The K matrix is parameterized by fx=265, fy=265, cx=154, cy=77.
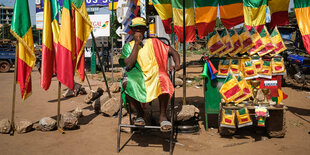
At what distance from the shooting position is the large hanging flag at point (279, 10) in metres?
4.95

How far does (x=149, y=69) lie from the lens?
12.8 feet

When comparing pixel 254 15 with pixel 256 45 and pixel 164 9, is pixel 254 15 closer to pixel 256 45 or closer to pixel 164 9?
pixel 256 45

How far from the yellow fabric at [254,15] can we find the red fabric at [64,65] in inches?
126

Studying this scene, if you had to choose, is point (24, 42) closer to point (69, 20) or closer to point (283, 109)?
point (69, 20)

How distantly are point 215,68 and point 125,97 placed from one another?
159 centimetres

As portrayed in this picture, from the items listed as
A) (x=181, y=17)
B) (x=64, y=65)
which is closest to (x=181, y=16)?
(x=181, y=17)

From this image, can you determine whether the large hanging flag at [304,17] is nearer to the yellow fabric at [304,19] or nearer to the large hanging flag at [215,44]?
the yellow fabric at [304,19]

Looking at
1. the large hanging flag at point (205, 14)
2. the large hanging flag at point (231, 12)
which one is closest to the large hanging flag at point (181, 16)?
the large hanging flag at point (205, 14)

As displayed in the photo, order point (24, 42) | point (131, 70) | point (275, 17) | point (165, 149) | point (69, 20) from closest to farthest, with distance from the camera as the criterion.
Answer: point (165, 149) → point (131, 70) → point (24, 42) → point (69, 20) → point (275, 17)

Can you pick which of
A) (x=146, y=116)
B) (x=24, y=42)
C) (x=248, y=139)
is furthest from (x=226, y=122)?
(x=24, y=42)

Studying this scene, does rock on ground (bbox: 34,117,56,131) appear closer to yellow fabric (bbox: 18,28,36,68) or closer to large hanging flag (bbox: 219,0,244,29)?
yellow fabric (bbox: 18,28,36,68)

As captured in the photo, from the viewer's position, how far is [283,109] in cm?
399

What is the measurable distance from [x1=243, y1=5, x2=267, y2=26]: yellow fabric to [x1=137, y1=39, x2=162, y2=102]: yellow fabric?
193 cm

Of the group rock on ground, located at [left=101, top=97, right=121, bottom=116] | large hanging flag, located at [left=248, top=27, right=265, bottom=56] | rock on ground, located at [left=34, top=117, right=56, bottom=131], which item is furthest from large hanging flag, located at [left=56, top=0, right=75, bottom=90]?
large hanging flag, located at [left=248, top=27, right=265, bottom=56]
